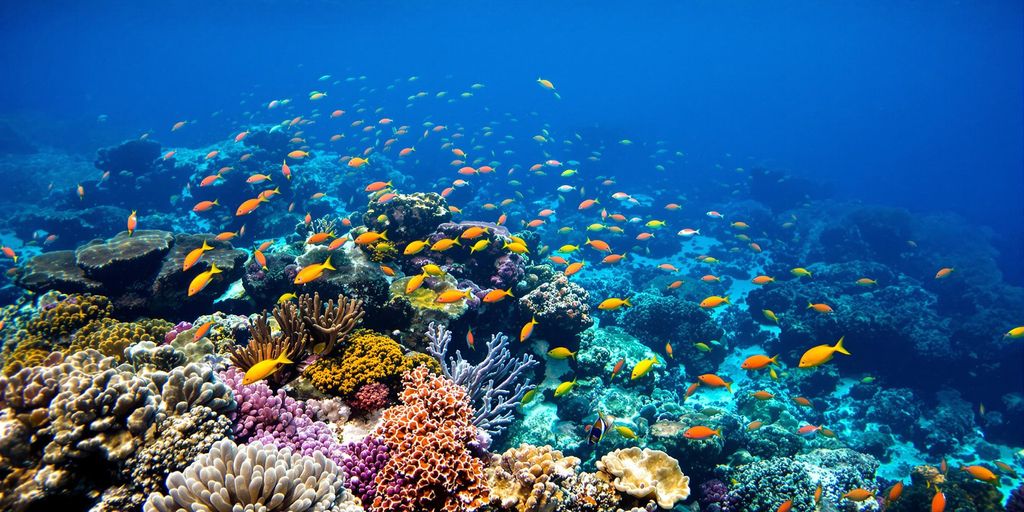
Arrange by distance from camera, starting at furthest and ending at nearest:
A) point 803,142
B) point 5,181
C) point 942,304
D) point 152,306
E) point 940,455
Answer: point 803,142 < point 5,181 < point 942,304 < point 940,455 < point 152,306

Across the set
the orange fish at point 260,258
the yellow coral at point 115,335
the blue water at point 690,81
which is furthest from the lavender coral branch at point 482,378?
the blue water at point 690,81

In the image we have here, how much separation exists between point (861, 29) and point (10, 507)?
10376cm

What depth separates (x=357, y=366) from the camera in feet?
15.8

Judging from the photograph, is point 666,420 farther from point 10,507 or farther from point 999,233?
point 999,233

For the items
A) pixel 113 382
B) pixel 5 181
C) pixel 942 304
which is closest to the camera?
pixel 113 382

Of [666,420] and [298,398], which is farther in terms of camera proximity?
[666,420]

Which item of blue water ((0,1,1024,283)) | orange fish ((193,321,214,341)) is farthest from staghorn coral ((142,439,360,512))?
blue water ((0,1,1024,283))

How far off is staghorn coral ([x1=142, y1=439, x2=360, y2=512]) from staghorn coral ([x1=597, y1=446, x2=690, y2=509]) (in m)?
2.78

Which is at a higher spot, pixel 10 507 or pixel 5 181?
pixel 10 507

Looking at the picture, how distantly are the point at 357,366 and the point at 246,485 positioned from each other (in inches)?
85.2

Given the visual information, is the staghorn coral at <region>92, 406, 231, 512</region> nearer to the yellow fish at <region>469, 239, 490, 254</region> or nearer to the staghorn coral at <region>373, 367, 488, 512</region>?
the staghorn coral at <region>373, 367, 488, 512</region>

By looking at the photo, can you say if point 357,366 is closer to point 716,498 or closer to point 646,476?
point 646,476

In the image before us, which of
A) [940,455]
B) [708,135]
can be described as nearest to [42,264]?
[940,455]

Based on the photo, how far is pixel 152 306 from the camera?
8.10 metres
